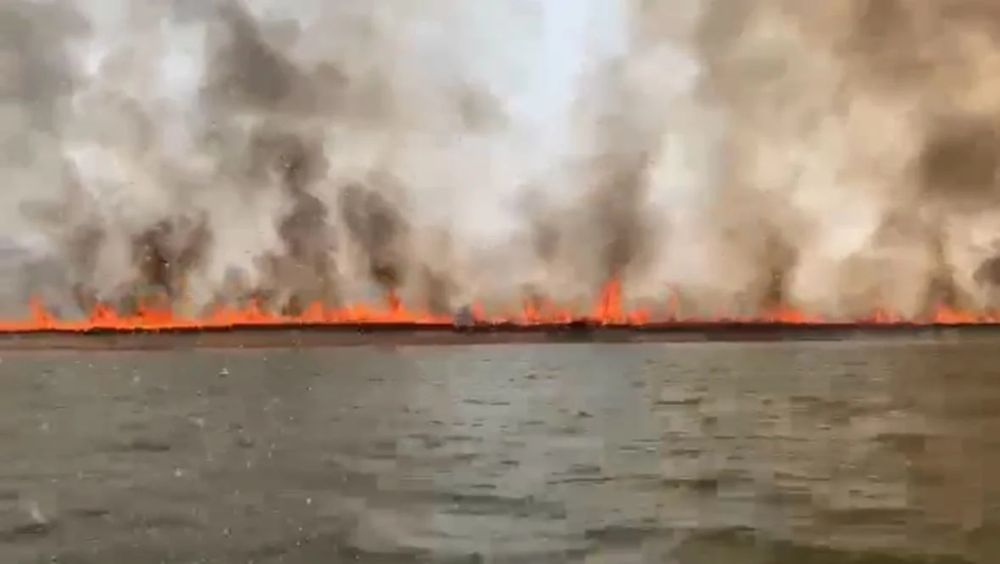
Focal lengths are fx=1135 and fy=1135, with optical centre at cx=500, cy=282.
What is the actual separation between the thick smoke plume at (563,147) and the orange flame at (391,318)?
0.02 m

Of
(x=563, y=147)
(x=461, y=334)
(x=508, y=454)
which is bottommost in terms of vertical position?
(x=508, y=454)

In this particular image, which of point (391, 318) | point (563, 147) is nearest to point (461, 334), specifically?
point (391, 318)

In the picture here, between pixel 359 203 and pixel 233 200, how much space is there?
21 centimetres

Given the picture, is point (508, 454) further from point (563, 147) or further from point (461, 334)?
point (563, 147)

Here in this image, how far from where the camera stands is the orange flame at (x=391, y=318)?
1.93 metres

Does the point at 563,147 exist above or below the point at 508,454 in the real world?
above

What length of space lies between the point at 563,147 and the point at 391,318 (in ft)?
1.41

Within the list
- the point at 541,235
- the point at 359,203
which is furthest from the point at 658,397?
the point at 359,203

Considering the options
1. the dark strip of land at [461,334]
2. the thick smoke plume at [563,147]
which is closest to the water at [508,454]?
the dark strip of land at [461,334]

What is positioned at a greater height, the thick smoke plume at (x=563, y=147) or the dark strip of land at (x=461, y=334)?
the thick smoke plume at (x=563, y=147)

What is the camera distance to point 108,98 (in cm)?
190

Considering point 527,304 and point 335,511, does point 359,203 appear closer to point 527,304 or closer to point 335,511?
point 527,304

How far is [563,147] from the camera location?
6.52 feet

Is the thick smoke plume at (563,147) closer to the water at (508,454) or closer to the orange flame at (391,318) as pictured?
the orange flame at (391,318)
